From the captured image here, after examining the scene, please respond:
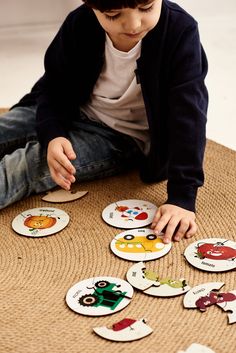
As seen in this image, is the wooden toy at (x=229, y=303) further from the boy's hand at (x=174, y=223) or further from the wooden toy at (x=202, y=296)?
the boy's hand at (x=174, y=223)

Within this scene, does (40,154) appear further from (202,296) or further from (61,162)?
(202,296)

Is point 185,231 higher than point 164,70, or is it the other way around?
point 164,70

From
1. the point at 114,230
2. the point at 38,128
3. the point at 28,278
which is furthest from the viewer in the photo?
the point at 38,128

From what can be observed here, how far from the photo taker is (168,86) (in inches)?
41.2

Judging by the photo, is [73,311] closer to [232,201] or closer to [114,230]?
[114,230]

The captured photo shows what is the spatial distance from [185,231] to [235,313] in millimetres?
213

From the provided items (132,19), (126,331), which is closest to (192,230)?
(126,331)

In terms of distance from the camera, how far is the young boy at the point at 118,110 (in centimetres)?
100

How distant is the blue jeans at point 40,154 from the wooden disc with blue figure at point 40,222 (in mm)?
54

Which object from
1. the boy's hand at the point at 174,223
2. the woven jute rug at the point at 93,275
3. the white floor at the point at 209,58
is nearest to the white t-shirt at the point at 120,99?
the woven jute rug at the point at 93,275

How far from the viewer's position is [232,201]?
1079 mm

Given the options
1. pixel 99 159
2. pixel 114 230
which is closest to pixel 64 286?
pixel 114 230

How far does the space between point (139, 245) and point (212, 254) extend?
0.12m

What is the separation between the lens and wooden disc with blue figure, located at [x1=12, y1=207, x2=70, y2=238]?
1.01m
